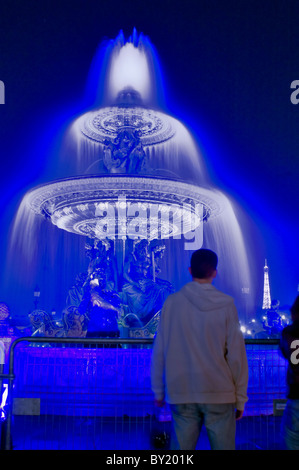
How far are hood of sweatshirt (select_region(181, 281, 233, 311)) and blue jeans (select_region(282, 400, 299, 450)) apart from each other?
1.01 meters

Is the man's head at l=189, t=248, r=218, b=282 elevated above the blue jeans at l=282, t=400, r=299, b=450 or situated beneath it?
elevated above

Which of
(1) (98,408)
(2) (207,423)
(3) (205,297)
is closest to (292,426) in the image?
(2) (207,423)

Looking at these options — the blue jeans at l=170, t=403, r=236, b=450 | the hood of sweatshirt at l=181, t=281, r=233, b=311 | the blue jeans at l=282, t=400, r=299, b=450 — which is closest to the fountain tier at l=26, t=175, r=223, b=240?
the hood of sweatshirt at l=181, t=281, r=233, b=311

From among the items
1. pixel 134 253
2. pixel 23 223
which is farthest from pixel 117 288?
pixel 23 223

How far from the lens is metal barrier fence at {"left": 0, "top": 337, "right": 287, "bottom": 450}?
16.7 ft

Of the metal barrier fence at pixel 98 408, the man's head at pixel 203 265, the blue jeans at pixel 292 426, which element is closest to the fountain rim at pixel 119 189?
the metal barrier fence at pixel 98 408

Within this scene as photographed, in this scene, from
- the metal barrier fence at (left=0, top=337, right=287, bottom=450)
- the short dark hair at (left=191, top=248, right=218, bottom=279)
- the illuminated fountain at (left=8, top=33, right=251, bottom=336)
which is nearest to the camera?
the short dark hair at (left=191, top=248, right=218, bottom=279)

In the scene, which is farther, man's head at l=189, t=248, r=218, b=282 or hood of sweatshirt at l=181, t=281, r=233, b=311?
man's head at l=189, t=248, r=218, b=282

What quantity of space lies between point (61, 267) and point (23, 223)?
1619cm

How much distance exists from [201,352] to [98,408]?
181 inches

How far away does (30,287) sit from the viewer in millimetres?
31438

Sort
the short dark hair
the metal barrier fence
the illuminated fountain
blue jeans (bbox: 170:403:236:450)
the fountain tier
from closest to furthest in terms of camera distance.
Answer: blue jeans (bbox: 170:403:236:450), the short dark hair, the metal barrier fence, the illuminated fountain, the fountain tier

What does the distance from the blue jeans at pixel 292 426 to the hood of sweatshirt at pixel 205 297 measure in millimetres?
1005

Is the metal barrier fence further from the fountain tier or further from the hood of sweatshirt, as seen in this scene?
the fountain tier
